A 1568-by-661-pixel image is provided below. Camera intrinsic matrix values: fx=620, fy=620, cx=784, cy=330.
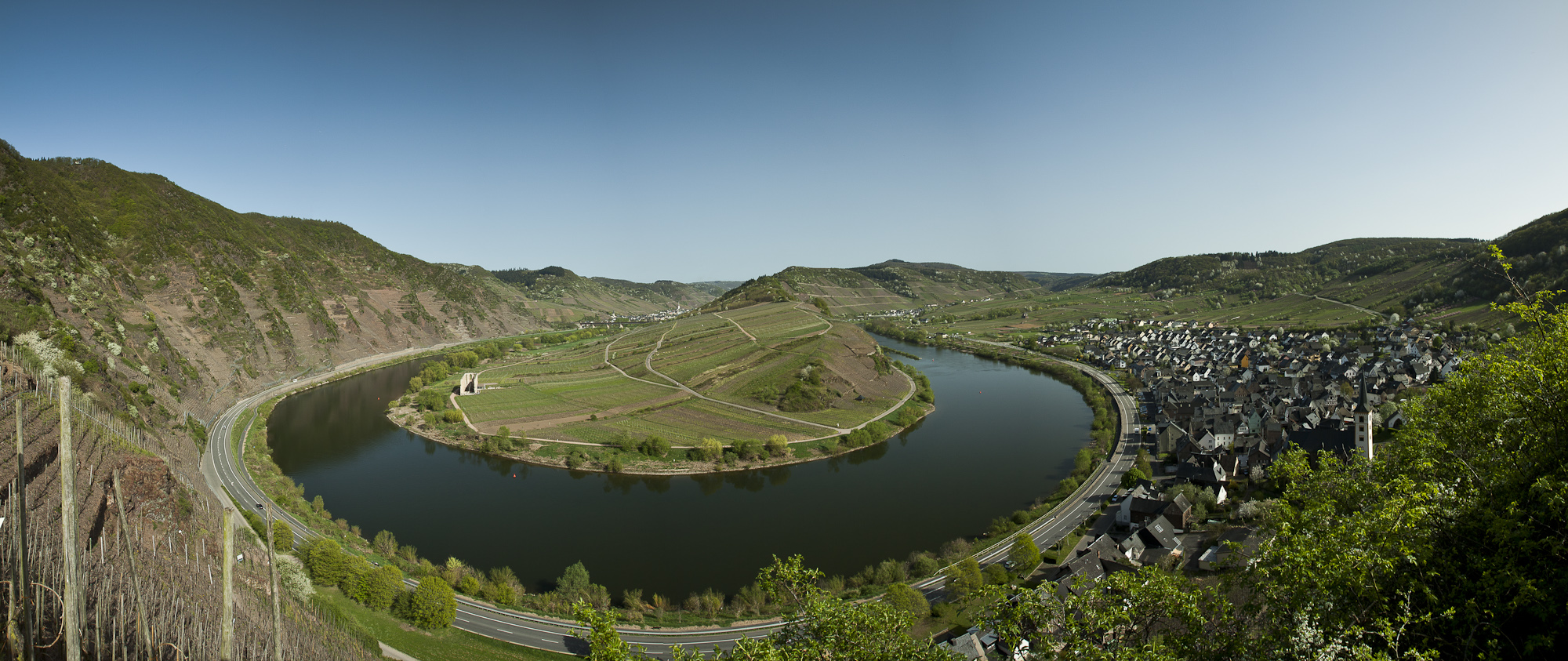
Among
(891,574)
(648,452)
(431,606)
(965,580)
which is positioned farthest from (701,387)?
(965,580)

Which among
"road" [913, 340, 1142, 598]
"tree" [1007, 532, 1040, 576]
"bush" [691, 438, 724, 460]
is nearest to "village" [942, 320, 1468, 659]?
"tree" [1007, 532, 1040, 576]

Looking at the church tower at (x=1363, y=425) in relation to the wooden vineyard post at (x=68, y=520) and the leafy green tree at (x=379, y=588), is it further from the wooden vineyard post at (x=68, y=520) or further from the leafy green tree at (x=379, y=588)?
the leafy green tree at (x=379, y=588)

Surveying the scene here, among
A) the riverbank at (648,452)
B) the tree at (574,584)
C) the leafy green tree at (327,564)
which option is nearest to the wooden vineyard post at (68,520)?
the tree at (574,584)

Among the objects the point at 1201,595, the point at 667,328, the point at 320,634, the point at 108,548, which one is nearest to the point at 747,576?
the point at 320,634

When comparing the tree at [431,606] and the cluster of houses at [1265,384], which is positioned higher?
the cluster of houses at [1265,384]

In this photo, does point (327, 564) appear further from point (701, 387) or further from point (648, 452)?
point (701, 387)

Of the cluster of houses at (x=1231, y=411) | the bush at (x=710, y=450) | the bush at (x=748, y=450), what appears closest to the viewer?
the cluster of houses at (x=1231, y=411)
